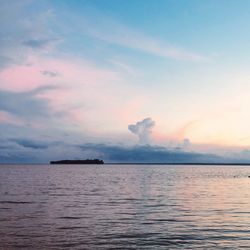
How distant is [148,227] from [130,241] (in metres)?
6.24

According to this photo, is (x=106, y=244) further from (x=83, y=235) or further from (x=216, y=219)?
(x=216, y=219)

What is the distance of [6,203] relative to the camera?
5362 cm

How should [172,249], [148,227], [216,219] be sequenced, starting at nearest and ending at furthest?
[172,249] < [148,227] < [216,219]

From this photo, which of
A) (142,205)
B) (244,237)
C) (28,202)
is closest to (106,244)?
(244,237)

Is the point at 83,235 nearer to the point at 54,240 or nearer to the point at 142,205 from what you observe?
the point at 54,240

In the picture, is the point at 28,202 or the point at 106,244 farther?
the point at 28,202

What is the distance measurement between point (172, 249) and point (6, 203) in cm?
3213

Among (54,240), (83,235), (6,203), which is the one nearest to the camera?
(54,240)

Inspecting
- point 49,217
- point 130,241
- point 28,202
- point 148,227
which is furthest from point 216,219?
point 28,202

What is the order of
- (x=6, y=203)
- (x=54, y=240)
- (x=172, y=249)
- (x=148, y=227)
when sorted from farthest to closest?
1. (x=6, y=203)
2. (x=148, y=227)
3. (x=54, y=240)
4. (x=172, y=249)

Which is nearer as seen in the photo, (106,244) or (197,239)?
(106,244)

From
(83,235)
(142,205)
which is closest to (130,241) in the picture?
(83,235)

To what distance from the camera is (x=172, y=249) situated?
27.4 m

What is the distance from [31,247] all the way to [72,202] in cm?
2953
